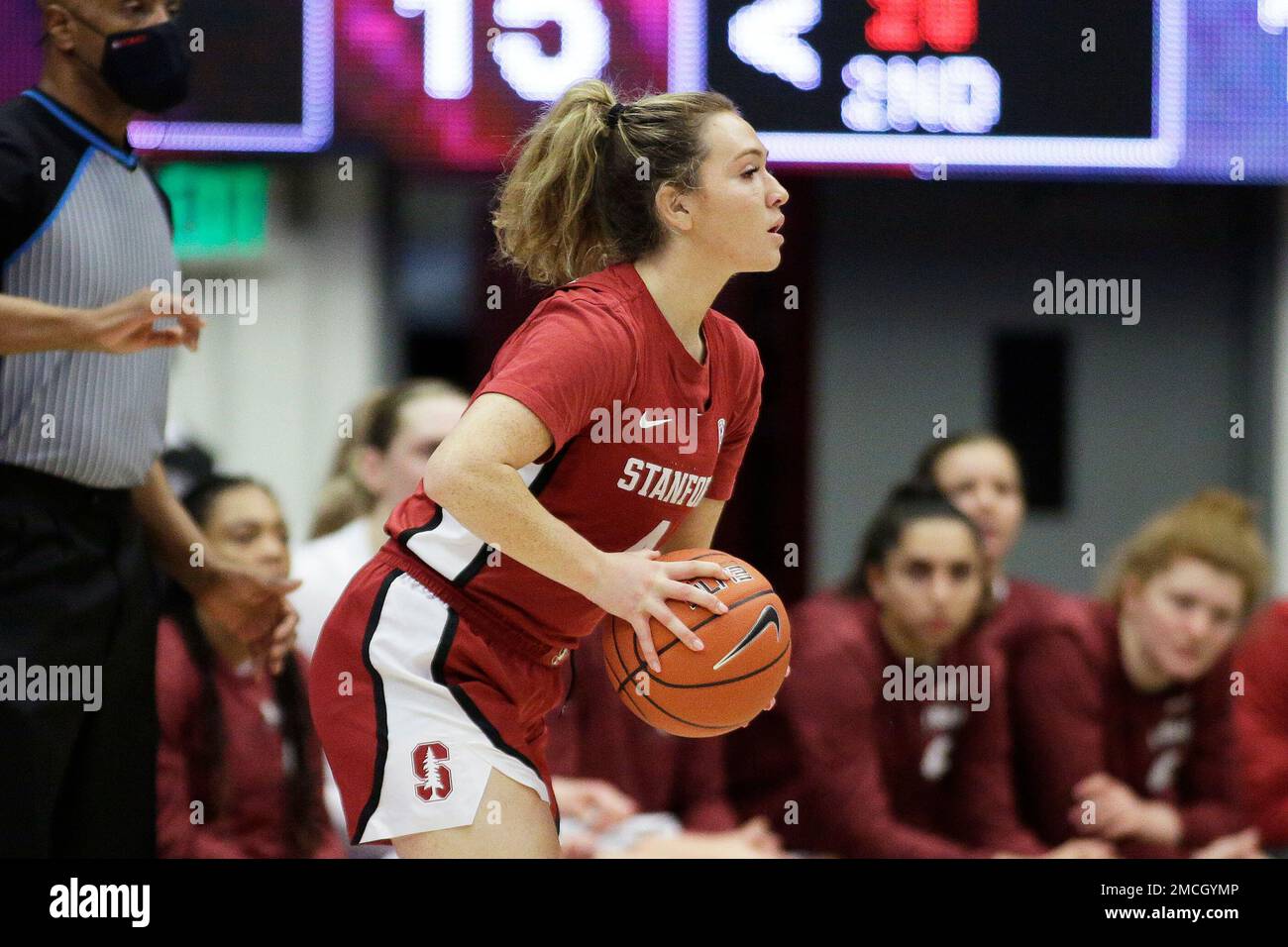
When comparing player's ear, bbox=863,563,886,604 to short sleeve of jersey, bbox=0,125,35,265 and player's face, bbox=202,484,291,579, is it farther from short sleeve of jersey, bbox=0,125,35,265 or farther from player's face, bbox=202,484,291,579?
short sleeve of jersey, bbox=0,125,35,265

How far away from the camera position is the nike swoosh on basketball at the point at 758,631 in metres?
2.36

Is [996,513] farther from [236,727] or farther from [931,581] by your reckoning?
[236,727]

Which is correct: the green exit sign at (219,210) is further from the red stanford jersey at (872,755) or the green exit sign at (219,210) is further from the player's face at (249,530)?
the red stanford jersey at (872,755)

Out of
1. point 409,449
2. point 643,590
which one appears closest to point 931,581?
point 409,449

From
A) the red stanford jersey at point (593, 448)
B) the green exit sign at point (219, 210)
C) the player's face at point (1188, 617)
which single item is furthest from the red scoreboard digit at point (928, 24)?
the green exit sign at point (219, 210)

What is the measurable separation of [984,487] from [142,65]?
2.26 meters

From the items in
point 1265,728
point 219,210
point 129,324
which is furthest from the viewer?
point 219,210

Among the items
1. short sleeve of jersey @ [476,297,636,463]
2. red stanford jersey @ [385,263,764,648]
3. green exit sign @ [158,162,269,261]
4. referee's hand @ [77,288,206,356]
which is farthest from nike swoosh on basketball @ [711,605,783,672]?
green exit sign @ [158,162,269,261]

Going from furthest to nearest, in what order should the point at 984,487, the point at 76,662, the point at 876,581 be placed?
the point at 984,487, the point at 876,581, the point at 76,662

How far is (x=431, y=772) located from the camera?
2.31m

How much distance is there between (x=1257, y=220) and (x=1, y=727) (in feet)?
15.2
